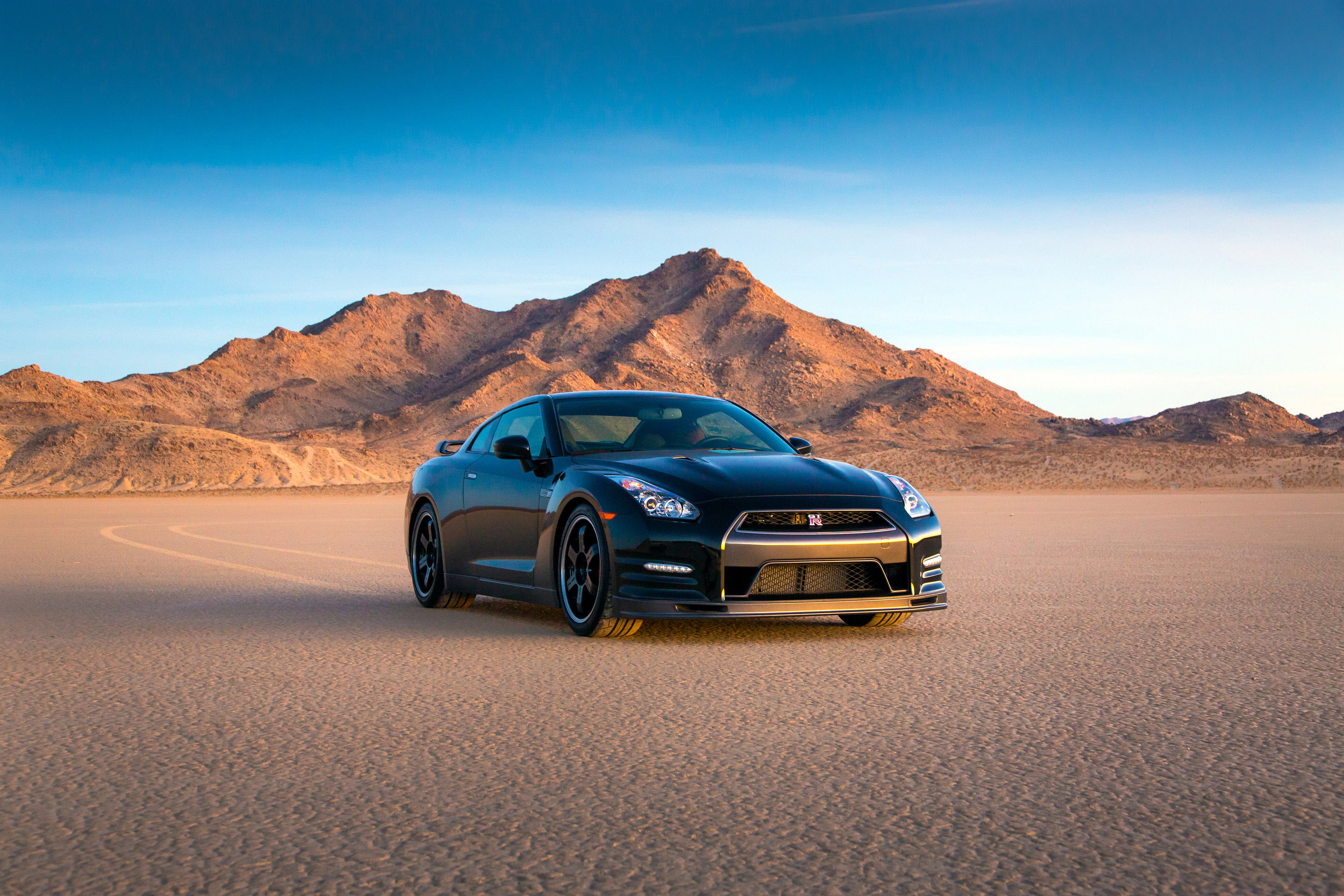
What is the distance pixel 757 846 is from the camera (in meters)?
3.68

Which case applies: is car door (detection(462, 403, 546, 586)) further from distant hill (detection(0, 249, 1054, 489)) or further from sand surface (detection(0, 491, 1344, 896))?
distant hill (detection(0, 249, 1054, 489))

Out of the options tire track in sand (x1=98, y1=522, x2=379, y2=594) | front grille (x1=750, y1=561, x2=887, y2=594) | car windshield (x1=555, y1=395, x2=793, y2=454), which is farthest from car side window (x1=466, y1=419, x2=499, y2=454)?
front grille (x1=750, y1=561, x2=887, y2=594)

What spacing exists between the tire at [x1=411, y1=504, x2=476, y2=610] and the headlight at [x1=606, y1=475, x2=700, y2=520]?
2.40 meters

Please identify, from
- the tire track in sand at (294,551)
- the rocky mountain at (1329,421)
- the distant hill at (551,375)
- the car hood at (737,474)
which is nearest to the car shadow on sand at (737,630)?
the car hood at (737,474)

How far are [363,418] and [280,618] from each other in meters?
117

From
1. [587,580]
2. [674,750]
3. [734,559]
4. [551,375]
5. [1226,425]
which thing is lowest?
[674,750]

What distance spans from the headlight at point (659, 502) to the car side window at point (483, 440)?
7.63 ft

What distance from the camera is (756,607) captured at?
24.0ft

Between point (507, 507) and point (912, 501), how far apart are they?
2737mm

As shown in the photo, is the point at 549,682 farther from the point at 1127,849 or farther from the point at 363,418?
the point at 363,418

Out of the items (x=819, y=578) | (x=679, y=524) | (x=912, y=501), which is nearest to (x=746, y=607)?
(x=819, y=578)

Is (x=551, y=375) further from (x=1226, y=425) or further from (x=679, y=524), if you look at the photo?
(x=679, y=524)

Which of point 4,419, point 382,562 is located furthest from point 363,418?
point 382,562

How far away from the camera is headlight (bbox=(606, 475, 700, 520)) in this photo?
747 cm
